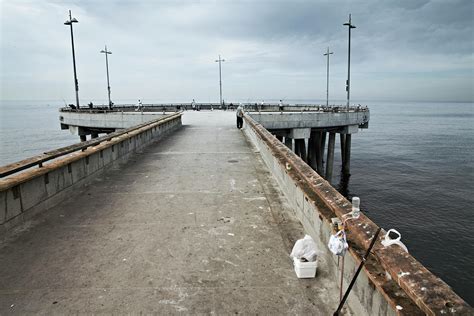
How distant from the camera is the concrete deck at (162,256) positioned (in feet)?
11.9

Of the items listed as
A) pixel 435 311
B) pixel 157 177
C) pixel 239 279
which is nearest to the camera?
pixel 435 311

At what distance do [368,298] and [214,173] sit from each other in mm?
6947

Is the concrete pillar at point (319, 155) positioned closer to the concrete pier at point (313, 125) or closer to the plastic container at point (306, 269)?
the concrete pier at point (313, 125)

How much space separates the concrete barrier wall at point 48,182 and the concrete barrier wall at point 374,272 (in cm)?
474

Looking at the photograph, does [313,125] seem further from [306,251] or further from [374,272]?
[374,272]

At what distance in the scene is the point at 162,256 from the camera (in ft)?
15.2

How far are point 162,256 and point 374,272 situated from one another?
9.26ft

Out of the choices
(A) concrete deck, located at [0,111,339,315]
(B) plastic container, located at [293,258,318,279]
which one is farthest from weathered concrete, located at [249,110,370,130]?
(B) plastic container, located at [293,258,318,279]

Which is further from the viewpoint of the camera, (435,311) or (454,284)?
(454,284)

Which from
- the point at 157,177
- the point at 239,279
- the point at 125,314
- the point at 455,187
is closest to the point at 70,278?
the point at 125,314

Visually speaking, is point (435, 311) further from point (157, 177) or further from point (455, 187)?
point (455, 187)

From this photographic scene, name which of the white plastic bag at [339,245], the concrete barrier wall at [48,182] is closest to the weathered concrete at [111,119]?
the concrete barrier wall at [48,182]

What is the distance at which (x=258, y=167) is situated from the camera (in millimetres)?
10508

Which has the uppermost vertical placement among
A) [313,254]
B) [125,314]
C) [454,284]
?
[313,254]
